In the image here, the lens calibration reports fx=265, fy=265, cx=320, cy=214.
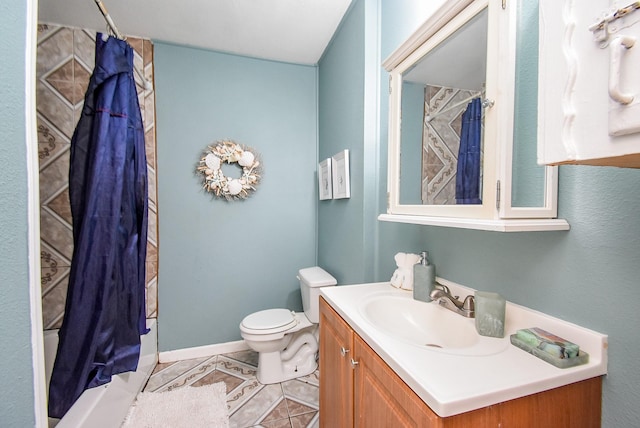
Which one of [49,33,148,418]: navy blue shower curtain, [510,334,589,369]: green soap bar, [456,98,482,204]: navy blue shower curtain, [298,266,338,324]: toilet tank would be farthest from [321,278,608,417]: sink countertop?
[49,33,148,418]: navy blue shower curtain

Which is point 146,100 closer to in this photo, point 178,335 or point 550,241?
point 178,335

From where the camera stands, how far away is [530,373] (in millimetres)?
625

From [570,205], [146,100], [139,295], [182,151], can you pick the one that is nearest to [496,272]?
[570,205]

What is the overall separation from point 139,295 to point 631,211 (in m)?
2.21

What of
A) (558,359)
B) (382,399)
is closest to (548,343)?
(558,359)

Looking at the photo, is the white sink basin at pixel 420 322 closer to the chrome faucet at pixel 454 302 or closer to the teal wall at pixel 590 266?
the chrome faucet at pixel 454 302

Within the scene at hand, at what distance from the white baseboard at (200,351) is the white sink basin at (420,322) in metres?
1.68

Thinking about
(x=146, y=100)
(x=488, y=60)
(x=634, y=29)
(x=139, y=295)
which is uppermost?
(x=146, y=100)

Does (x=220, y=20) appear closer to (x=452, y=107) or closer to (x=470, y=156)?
(x=452, y=107)

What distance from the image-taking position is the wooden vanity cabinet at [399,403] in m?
0.58

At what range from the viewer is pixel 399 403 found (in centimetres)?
67

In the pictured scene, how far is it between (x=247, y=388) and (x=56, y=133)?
2.28 meters

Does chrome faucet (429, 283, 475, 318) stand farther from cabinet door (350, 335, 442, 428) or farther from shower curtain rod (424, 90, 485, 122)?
shower curtain rod (424, 90, 485, 122)

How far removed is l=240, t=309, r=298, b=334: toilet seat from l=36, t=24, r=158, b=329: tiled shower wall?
4.54 ft
